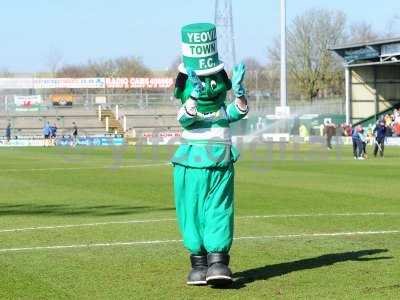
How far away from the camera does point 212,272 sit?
857 centimetres

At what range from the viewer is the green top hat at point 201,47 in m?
8.88

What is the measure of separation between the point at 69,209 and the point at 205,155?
9558 millimetres

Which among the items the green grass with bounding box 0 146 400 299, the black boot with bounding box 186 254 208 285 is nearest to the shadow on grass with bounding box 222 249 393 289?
the green grass with bounding box 0 146 400 299

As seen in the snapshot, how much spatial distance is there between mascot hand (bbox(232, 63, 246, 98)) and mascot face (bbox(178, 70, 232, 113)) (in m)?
0.14

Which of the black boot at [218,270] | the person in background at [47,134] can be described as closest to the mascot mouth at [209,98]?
the black boot at [218,270]

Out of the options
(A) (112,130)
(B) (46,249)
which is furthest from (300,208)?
(A) (112,130)

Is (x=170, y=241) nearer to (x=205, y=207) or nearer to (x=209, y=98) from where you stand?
(x=205, y=207)

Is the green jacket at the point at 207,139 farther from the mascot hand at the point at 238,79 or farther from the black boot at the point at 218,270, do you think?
the black boot at the point at 218,270

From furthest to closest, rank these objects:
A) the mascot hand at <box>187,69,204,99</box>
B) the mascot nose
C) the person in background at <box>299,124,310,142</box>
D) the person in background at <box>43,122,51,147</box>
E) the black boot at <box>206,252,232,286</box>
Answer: the person in background at <box>43,122,51,147</box>, the person in background at <box>299,124,310,142</box>, the mascot nose, the mascot hand at <box>187,69,204,99</box>, the black boot at <box>206,252,232,286</box>

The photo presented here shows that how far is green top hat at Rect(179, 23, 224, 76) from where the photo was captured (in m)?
8.88

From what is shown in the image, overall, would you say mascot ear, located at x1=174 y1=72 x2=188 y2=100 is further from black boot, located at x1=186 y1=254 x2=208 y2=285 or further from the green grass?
the green grass

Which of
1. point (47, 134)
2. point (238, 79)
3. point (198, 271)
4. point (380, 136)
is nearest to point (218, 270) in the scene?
point (198, 271)

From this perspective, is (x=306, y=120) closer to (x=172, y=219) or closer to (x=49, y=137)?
(x=49, y=137)

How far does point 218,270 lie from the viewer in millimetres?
8570
